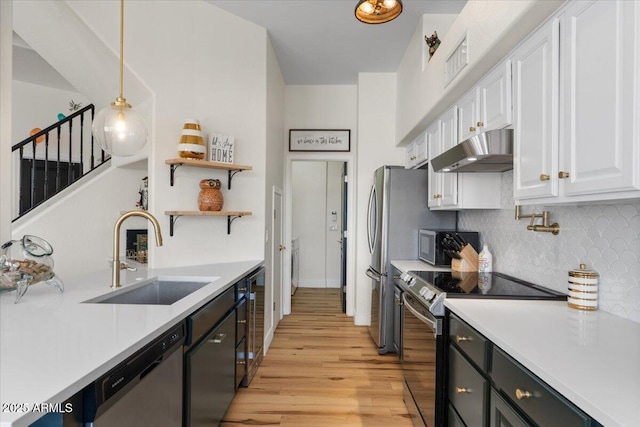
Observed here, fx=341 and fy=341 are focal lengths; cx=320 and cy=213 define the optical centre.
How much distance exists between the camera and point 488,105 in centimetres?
199

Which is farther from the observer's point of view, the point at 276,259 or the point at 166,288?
the point at 276,259

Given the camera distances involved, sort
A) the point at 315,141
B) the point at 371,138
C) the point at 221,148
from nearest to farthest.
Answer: the point at 221,148 → the point at 371,138 → the point at 315,141

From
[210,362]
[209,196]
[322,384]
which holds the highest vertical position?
[209,196]

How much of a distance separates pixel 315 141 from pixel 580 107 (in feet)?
11.4

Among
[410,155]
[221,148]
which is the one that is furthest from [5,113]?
[410,155]

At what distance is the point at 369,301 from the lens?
4.11 meters

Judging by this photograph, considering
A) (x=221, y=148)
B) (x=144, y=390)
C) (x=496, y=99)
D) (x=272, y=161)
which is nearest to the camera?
(x=144, y=390)

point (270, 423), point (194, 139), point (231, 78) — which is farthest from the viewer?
point (231, 78)

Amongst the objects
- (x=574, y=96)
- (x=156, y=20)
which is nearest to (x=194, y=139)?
(x=156, y=20)

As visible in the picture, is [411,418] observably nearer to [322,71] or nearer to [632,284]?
[632,284]

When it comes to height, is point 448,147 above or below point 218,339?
above

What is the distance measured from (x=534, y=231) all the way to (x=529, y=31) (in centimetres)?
106

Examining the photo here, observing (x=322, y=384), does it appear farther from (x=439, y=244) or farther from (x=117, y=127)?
(x=117, y=127)

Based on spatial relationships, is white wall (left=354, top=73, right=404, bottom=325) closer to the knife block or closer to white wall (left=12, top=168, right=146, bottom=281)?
the knife block
